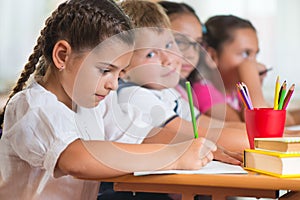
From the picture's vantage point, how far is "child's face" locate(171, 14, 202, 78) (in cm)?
209

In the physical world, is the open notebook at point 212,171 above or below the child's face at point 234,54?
above

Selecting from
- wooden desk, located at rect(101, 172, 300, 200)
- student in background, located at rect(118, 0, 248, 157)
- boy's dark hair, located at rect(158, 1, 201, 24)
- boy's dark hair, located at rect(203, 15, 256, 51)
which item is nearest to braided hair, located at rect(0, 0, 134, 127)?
student in background, located at rect(118, 0, 248, 157)

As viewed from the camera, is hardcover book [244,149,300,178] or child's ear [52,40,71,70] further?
child's ear [52,40,71,70]

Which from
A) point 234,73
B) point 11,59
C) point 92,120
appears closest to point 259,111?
point 92,120

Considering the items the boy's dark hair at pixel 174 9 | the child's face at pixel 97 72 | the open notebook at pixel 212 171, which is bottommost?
the open notebook at pixel 212 171

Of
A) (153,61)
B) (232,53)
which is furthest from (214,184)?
(232,53)

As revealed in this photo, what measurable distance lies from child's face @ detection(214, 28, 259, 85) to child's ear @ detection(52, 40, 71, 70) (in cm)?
123

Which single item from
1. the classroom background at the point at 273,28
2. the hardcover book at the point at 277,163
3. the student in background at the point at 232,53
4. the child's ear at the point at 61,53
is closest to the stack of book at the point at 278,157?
the hardcover book at the point at 277,163

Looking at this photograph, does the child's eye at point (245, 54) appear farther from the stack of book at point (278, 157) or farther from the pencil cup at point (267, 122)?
the stack of book at point (278, 157)

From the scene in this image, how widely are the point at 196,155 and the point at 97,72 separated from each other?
0.28 meters

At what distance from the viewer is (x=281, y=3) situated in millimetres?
3209

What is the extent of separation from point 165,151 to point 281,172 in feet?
0.72

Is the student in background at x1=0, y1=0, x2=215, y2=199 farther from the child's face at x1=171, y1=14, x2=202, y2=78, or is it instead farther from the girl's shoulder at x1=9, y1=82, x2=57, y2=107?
the child's face at x1=171, y1=14, x2=202, y2=78

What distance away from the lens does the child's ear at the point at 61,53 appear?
4.15ft
